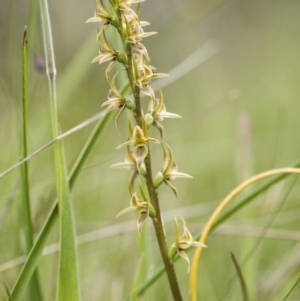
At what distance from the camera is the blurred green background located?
1136 millimetres

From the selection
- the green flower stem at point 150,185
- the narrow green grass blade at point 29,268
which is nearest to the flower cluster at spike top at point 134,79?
the green flower stem at point 150,185

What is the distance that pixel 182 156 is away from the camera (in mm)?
2363

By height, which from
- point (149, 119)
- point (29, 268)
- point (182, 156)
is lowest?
point (29, 268)

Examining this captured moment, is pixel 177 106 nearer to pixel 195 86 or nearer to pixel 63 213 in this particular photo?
pixel 195 86

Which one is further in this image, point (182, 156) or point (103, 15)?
point (182, 156)

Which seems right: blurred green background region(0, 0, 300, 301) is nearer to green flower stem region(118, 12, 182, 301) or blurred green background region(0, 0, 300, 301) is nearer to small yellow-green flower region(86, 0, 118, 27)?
green flower stem region(118, 12, 182, 301)

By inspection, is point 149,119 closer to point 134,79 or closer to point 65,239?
point 134,79

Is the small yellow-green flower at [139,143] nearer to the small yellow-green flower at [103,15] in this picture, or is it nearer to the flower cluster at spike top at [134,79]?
the flower cluster at spike top at [134,79]

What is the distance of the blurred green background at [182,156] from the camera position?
3.73ft

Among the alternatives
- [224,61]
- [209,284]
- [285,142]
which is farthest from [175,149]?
[224,61]

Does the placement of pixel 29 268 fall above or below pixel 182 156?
below

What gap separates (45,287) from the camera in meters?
1.32

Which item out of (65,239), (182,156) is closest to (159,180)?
(65,239)

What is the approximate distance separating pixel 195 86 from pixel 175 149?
1.04 meters
